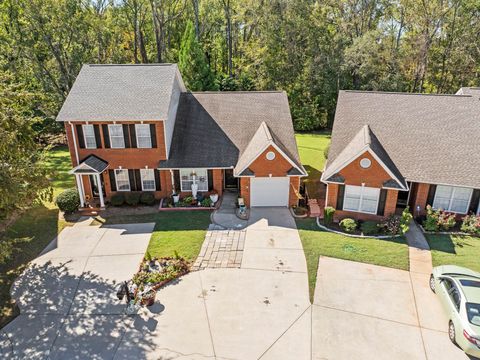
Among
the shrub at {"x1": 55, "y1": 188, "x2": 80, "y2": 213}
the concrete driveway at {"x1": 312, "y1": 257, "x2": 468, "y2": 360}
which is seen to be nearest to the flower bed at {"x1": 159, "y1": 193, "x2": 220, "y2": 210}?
the shrub at {"x1": 55, "y1": 188, "x2": 80, "y2": 213}

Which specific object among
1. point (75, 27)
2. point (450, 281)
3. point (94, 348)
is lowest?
point (94, 348)

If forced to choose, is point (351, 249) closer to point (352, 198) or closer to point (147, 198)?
point (352, 198)

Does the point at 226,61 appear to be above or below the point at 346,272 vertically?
above

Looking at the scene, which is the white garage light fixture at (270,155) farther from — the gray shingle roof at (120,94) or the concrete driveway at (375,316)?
the concrete driveway at (375,316)

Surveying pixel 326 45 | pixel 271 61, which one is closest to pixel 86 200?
pixel 271 61

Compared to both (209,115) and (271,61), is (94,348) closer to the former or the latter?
(209,115)

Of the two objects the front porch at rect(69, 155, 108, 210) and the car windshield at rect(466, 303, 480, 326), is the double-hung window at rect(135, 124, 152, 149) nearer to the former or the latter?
the front porch at rect(69, 155, 108, 210)
